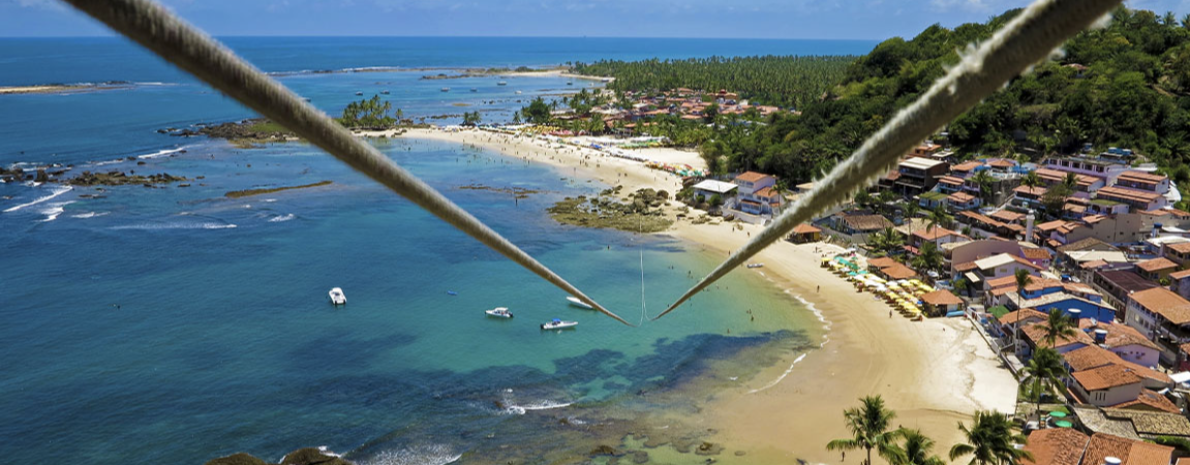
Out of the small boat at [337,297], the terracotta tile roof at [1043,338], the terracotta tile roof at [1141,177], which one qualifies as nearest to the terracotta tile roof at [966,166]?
the terracotta tile roof at [1141,177]

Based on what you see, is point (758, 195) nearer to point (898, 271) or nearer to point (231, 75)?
point (898, 271)

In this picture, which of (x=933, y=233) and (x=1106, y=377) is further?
(x=933, y=233)

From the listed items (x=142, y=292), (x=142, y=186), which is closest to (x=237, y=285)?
(x=142, y=292)

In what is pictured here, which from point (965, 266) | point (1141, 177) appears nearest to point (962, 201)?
point (1141, 177)

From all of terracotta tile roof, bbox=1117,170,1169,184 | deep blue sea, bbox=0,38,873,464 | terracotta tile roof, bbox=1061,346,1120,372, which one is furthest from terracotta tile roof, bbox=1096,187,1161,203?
deep blue sea, bbox=0,38,873,464

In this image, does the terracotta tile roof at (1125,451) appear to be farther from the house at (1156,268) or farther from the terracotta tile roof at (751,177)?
the terracotta tile roof at (751,177)

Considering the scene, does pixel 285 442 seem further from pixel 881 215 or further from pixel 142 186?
pixel 142 186
